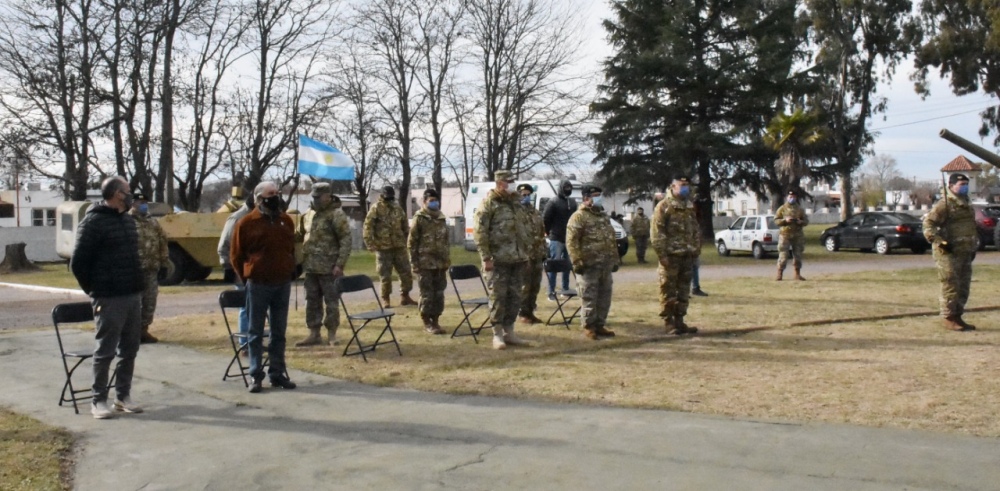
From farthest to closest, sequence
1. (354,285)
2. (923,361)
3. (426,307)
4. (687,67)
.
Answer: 1. (687,67)
2. (426,307)
3. (354,285)
4. (923,361)

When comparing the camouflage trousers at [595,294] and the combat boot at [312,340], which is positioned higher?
the camouflage trousers at [595,294]

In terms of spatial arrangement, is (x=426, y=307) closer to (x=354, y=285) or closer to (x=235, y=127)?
(x=354, y=285)

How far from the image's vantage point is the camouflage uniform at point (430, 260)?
1124 centimetres

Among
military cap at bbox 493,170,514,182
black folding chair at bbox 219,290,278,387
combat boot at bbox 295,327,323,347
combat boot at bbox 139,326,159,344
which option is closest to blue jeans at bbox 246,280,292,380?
black folding chair at bbox 219,290,278,387

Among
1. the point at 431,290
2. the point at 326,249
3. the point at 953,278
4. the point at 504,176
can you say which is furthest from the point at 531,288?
the point at 953,278

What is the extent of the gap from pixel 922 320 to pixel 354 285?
7.31 meters

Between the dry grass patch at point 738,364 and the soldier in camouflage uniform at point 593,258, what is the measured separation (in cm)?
32

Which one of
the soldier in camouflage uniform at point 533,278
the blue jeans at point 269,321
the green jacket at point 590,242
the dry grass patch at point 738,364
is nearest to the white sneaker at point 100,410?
the blue jeans at point 269,321

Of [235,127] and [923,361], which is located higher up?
[235,127]

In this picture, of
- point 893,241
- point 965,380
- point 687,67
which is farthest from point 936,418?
point 687,67

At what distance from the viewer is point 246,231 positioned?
812 centimetres

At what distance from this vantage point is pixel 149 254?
35.9 feet

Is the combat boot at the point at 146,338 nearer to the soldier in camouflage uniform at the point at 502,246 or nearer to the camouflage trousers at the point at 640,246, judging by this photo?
the soldier in camouflage uniform at the point at 502,246

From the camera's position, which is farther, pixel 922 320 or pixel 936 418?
pixel 922 320
